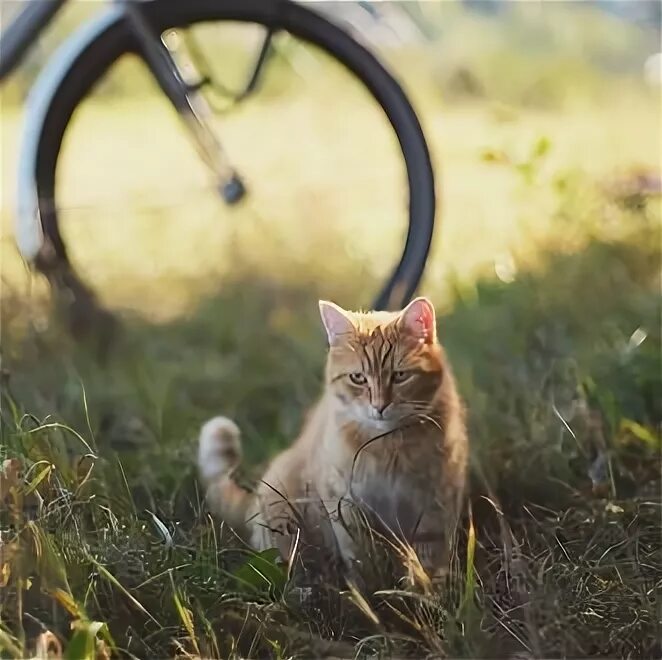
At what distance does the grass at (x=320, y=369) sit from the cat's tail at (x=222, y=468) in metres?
0.02

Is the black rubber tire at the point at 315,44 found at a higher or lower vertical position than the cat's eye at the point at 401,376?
higher

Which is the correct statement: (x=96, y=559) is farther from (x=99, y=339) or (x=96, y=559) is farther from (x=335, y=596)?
(x=99, y=339)

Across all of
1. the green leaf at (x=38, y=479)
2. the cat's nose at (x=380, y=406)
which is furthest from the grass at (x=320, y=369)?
the cat's nose at (x=380, y=406)

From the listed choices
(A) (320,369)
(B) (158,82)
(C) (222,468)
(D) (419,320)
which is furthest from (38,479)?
(B) (158,82)

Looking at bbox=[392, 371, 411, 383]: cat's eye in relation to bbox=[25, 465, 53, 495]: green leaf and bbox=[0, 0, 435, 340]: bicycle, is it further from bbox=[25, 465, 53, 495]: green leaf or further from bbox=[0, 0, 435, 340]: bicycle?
bbox=[25, 465, 53, 495]: green leaf

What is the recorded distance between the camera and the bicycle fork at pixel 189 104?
1.13 meters

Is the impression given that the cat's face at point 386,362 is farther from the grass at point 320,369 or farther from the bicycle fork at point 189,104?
the bicycle fork at point 189,104

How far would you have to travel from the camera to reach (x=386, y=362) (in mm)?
859

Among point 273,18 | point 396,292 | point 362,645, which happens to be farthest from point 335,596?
point 273,18

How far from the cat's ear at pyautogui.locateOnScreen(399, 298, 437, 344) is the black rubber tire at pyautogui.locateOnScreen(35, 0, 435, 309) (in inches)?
7.6

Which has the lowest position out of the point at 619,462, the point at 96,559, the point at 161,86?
the point at 619,462

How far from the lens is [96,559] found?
80cm

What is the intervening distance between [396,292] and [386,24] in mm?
466

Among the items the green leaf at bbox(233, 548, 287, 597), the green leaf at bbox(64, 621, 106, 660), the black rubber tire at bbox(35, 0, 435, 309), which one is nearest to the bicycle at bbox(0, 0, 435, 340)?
the black rubber tire at bbox(35, 0, 435, 309)
